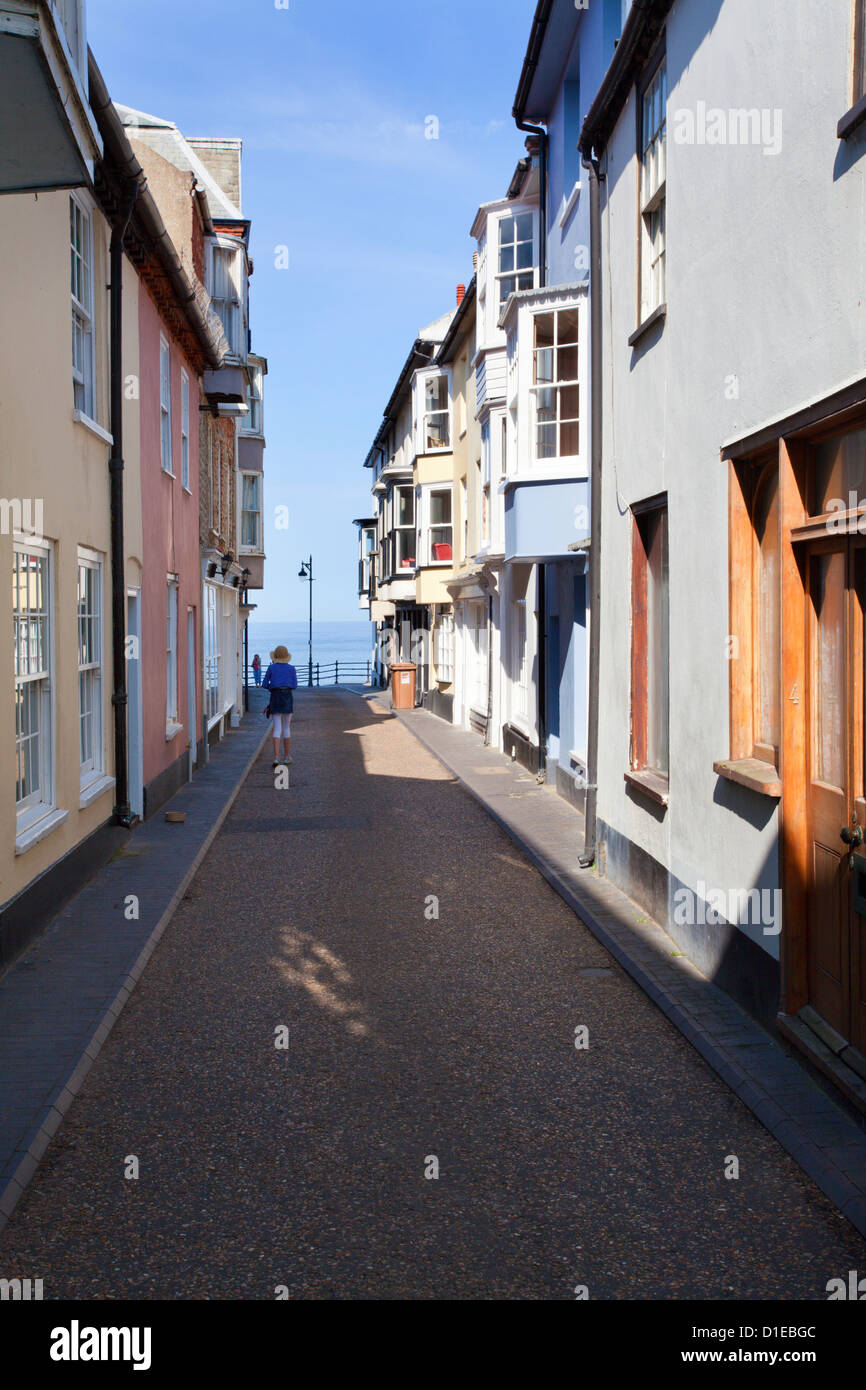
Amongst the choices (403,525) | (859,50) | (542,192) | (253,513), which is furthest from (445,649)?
(859,50)

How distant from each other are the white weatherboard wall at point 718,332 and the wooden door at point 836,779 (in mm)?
478

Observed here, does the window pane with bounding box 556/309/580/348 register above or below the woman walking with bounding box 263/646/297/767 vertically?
above

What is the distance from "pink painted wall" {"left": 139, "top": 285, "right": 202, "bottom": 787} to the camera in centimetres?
1395

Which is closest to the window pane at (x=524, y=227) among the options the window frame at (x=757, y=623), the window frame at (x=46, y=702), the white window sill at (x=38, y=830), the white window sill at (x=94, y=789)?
the white window sill at (x=94, y=789)

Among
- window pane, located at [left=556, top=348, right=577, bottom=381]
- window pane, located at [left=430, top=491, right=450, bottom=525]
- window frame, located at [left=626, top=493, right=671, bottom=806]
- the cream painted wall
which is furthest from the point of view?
window pane, located at [left=430, top=491, right=450, bottom=525]

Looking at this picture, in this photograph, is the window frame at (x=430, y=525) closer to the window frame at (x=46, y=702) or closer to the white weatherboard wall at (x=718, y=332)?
the white weatherboard wall at (x=718, y=332)

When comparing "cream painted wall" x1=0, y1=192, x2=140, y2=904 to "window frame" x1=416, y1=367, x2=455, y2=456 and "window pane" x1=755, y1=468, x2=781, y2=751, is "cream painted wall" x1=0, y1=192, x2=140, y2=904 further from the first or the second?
"window frame" x1=416, y1=367, x2=455, y2=456

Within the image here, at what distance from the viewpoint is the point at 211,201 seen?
81.1 ft

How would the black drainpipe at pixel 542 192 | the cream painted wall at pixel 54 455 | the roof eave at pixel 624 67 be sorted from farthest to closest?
the black drainpipe at pixel 542 192, the roof eave at pixel 624 67, the cream painted wall at pixel 54 455

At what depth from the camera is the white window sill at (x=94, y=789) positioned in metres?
10.3

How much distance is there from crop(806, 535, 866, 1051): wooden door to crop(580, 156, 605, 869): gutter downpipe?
5090 mm

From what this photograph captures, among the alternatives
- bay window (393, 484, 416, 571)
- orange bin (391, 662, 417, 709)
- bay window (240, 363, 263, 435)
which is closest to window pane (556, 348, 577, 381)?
bay window (240, 363, 263, 435)

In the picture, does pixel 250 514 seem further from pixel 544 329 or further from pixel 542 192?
pixel 544 329

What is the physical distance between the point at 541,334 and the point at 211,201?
12583 millimetres
